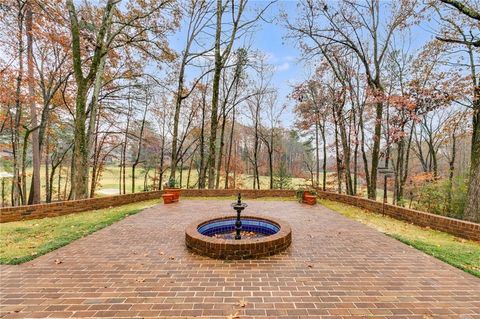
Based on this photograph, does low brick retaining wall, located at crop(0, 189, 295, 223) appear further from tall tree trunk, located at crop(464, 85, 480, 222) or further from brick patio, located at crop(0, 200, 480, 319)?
tall tree trunk, located at crop(464, 85, 480, 222)

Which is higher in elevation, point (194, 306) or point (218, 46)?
point (218, 46)

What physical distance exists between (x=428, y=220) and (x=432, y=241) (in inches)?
53.4

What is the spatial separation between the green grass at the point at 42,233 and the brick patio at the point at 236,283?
27 cm

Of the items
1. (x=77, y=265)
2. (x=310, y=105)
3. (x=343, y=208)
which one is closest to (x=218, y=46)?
(x=310, y=105)

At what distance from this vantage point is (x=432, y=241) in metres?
4.74

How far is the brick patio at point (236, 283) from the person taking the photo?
239 centimetres

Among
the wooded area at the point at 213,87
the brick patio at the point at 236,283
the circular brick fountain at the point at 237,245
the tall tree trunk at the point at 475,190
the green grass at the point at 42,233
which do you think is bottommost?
the green grass at the point at 42,233

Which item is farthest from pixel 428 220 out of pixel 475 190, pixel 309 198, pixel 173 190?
pixel 173 190

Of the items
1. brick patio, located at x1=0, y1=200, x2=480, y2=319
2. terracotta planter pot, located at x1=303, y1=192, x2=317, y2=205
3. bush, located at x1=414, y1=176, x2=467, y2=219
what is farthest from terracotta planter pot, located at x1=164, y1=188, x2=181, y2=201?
bush, located at x1=414, y1=176, x2=467, y2=219

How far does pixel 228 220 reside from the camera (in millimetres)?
5672

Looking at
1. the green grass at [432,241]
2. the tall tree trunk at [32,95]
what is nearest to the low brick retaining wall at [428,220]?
the green grass at [432,241]

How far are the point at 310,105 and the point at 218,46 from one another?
22.4 feet

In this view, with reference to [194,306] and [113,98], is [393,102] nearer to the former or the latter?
[194,306]

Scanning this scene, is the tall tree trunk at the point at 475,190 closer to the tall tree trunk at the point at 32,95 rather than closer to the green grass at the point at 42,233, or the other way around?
the green grass at the point at 42,233
